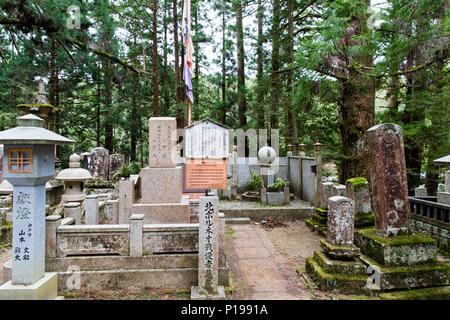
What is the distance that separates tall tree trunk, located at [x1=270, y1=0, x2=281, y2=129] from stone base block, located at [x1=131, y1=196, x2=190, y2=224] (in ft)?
27.6

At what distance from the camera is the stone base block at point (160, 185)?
5.52 meters

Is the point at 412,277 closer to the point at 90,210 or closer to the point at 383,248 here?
the point at 383,248

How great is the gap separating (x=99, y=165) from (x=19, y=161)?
8894 mm

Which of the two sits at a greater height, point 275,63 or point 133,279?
point 275,63

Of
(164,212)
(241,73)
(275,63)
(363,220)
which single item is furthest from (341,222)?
(241,73)

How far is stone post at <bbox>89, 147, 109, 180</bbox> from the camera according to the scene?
38.9ft

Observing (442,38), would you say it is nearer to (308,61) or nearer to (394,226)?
(308,61)

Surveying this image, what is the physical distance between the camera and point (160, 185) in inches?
219

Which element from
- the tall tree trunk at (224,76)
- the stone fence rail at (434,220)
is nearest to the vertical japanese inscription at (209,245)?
the stone fence rail at (434,220)

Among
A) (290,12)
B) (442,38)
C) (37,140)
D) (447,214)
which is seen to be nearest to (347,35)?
(442,38)

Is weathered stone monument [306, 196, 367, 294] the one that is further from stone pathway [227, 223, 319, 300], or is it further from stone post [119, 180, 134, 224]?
stone post [119, 180, 134, 224]

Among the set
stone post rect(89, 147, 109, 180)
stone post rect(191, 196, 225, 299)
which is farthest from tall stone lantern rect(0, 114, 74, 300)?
stone post rect(89, 147, 109, 180)

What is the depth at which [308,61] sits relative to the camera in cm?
629

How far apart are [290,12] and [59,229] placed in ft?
37.1
